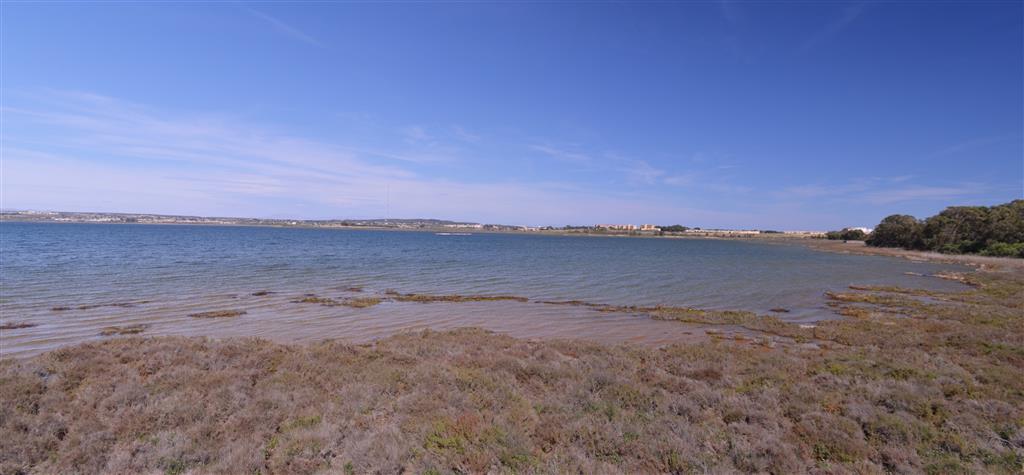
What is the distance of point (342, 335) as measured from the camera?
15.8m

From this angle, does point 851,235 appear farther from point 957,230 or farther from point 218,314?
point 218,314

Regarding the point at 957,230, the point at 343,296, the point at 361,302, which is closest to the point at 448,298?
the point at 361,302

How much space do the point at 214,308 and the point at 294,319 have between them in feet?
16.7

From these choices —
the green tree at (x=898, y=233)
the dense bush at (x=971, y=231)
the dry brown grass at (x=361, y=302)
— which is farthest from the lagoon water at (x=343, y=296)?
the green tree at (x=898, y=233)

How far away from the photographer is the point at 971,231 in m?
77.6

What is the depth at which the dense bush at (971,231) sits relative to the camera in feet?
226

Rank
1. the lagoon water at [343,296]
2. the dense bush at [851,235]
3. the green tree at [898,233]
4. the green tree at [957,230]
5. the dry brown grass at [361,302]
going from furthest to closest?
the dense bush at [851,235]
the green tree at [898,233]
the green tree at [957,230]
the dry brown grass at [361,302]
the lagoon water at [343,296]

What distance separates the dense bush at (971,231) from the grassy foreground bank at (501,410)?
Answer: 84.2m

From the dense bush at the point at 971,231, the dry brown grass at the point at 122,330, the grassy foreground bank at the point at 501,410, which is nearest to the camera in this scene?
the grassy foreground bank at the point at 501,410

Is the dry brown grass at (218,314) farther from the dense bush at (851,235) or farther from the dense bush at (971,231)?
the dense bush at (851,235)

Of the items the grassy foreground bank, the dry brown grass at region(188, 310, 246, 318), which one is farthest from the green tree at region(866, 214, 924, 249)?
the dry brown grass at region(188, 310, 246, 318)

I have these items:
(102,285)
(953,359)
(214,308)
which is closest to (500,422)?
(953,359)

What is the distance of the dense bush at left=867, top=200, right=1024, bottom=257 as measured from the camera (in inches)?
2714

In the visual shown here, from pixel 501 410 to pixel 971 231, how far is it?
109 meters
